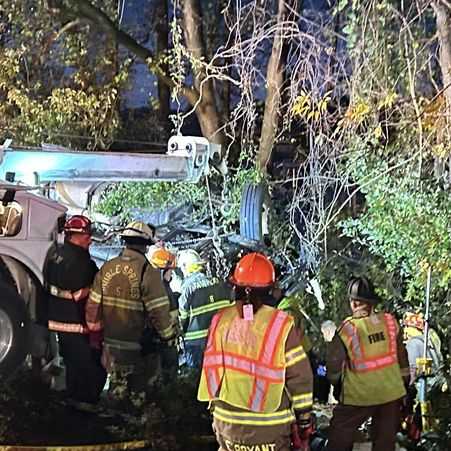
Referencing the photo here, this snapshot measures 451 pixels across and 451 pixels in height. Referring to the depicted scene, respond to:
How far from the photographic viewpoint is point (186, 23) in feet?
47.0

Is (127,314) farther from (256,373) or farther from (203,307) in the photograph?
(256,373)

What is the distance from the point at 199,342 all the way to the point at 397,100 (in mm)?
3447

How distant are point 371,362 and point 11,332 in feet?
10.4

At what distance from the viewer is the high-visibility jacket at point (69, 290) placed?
6.64 metres

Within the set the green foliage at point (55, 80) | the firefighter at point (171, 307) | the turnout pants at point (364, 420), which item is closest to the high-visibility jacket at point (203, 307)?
the firefighter at point (171, 307)

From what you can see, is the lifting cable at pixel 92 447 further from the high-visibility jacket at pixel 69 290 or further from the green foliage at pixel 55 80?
the green foliage at pixel 55 80

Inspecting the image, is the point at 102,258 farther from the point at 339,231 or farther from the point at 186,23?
the point at 186,23

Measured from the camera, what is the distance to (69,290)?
666 centimetres

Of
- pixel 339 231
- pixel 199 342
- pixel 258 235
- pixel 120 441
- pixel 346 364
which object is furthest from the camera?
pixel 339 231

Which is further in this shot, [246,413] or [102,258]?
[102,258]

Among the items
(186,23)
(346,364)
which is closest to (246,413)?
(346,364)

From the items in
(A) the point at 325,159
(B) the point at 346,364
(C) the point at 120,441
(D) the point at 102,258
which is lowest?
(C) the point at 120,441

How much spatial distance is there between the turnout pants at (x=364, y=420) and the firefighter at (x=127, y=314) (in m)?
1.53

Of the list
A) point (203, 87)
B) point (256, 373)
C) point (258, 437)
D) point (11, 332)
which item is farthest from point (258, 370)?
point (203, 87)
